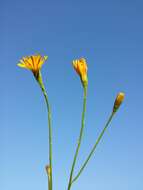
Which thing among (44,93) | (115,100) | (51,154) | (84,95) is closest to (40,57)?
(44,93)

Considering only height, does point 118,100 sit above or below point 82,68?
below

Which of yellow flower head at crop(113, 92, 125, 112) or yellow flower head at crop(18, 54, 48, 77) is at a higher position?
yellow flower head at crop(18, 54, 48, 77)

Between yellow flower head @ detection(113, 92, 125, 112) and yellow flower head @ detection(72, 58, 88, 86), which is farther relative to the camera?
yellow flower head @ detection(72, 58, 88, 86)

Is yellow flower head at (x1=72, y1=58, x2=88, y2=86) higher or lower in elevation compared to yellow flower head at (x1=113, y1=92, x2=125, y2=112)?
→ higher

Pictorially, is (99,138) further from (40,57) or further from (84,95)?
(40,57)
